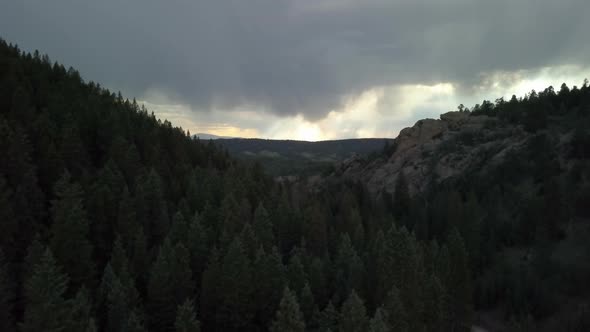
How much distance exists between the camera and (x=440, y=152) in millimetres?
161500

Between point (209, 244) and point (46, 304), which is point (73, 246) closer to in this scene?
point (46, 304)

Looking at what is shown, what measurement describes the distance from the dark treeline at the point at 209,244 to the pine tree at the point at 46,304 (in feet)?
0.31

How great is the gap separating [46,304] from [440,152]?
145 meters

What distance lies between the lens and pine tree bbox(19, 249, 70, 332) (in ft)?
111

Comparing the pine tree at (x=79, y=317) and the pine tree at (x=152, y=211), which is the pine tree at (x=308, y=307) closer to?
the pine tree at (x=79, y=317)

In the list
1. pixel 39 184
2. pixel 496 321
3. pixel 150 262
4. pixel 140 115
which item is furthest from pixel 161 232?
pixel 140 115

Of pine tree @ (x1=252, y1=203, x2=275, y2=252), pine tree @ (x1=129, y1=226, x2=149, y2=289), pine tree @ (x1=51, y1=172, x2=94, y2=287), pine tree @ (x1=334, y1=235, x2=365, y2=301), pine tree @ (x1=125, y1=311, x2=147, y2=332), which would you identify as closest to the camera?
pine tree @ (x1=125, y1=311, x2=147, y2=332)

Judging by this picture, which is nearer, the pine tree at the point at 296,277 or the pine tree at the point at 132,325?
the pine tree at the point at 132,325

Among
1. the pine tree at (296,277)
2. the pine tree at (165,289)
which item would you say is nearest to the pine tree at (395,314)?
the pine tree at (296,277)

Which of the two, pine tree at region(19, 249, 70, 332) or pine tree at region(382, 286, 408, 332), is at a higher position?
pine tree at region(19, 249, 70, 332)

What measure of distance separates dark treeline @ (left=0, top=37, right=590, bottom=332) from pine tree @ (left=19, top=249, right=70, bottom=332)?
95 millimetres

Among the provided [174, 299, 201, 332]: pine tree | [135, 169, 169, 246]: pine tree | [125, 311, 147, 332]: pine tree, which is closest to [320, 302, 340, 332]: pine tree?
[174, 299, 201, 332]: pine tree

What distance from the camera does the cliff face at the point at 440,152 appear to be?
14762 centimetres

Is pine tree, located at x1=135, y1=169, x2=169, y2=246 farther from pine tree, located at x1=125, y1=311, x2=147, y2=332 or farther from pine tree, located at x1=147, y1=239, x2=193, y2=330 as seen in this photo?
pine tree, located at x1=125, y1=311, x2=147, y2=332
